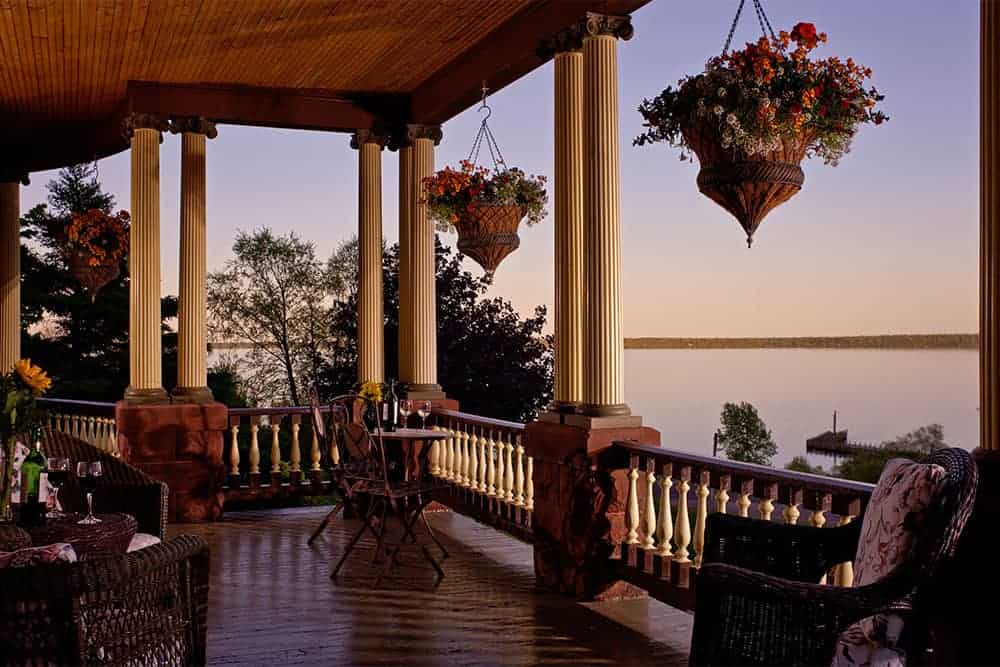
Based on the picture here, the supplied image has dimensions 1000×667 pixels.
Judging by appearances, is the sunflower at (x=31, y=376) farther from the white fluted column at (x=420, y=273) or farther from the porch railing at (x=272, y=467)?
the white fluted column at (x=420, y=273)

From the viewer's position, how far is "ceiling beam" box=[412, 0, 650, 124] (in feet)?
17.3

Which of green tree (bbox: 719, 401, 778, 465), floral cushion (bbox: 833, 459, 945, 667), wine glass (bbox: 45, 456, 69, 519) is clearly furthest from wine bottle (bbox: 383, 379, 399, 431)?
green tree (bbox: 719, 401, 778, 465)

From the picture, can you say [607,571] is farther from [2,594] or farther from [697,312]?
[697,312]

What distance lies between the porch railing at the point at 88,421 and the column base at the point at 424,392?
277 centimetres

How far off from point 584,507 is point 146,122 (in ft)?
15.3

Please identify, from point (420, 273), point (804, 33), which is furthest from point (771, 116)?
point (420, 273)

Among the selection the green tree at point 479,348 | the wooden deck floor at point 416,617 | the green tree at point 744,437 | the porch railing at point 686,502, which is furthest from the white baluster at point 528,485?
the green tree at point 744,437

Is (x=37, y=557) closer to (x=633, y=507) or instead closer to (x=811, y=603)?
(x=811, y=603)

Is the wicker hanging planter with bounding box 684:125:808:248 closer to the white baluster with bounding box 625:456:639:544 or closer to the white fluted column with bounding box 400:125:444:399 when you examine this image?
the white baluster with bounding box 625:456:639:544

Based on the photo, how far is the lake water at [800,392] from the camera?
11.0 m

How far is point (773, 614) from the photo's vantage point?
104 inches

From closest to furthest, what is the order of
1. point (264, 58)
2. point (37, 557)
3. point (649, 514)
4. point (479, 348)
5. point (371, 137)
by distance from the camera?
point (37, 557) < point (649, 514) < point (264, 58) < point (371, 137) < point (479, 348)

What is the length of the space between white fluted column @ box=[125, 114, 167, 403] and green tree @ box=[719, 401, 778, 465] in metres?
11.0

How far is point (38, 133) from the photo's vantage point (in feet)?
30.1
